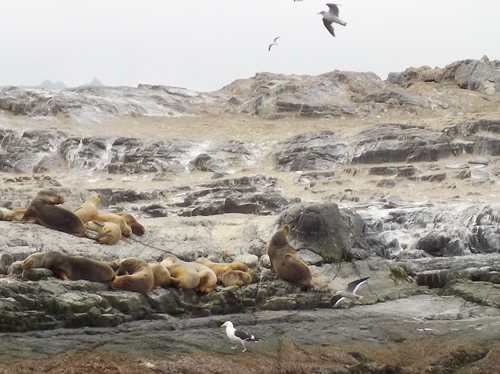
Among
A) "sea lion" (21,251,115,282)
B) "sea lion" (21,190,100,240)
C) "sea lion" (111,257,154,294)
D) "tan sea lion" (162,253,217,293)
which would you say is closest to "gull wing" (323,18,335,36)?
"tan sea lion" (162,253,217,293)

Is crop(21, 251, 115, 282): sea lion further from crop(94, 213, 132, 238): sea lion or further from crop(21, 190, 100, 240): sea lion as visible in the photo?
crop(94, 213, 132, 238): sea lion

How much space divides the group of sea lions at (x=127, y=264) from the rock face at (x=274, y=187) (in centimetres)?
16

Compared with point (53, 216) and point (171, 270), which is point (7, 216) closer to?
point (53, 216)

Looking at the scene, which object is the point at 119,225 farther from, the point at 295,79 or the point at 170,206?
the point at 295,79

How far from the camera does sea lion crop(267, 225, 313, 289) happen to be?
34.4 ft

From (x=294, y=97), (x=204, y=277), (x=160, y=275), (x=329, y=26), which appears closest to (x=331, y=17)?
A: (x=329, y=26)

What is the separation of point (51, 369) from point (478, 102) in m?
21.7

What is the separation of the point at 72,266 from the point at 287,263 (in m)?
3.20

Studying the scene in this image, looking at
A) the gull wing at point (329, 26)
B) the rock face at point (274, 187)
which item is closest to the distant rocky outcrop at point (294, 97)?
the rock face at point (274, 187)

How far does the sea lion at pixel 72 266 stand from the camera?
29.7ft

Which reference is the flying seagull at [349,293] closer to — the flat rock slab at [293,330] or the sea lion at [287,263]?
the flat rock slab at [293,330]

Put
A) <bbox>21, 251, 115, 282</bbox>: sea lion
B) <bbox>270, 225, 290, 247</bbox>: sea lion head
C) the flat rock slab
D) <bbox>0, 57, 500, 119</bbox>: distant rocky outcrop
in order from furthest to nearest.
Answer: <bbox>0, 57, 500, 119</bbox>: distant rocky outcrop < <bbox>270, 225, 290, 247</bbox>: sea lion head < <bbox>21, 251, 115, 282</bbox>: sea lion < the flat rock slab

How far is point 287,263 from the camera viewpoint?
10672mm

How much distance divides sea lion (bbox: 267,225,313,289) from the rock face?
0.59ft
